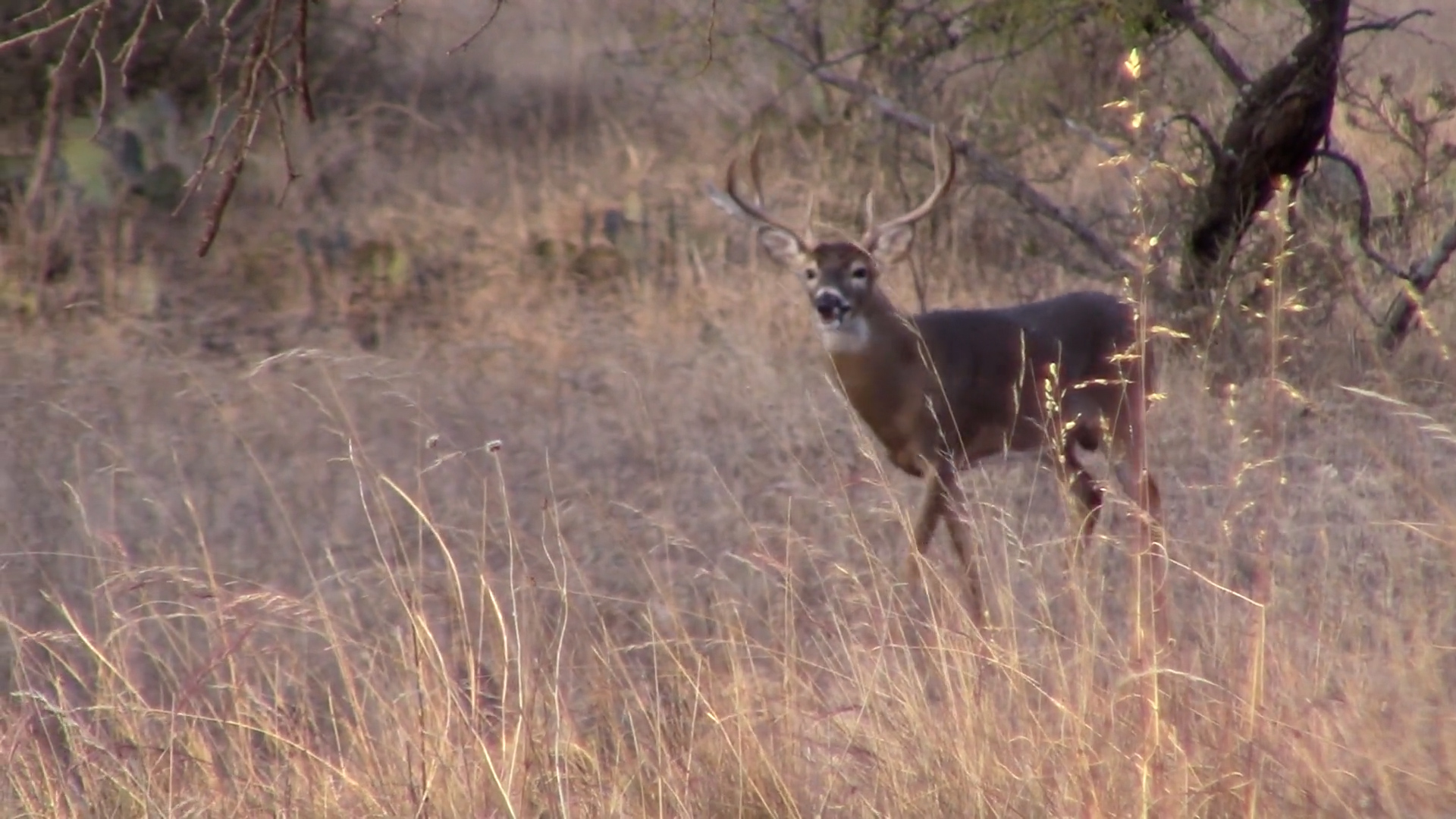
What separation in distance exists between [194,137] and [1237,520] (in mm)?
7253

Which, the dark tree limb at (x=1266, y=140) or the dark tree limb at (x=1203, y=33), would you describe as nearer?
the dark tree limb at (x=1266, y=140)

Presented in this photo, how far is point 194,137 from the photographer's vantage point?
11.1 m


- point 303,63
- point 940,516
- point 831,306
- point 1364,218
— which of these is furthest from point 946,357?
point 303,63

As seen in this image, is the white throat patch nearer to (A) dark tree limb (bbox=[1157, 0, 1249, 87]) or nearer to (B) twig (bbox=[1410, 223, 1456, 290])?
(A) dark tree limb (bbox=[1157, 0, 1249, 87])

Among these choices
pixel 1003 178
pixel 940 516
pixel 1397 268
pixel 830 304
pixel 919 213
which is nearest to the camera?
pixel 940 516

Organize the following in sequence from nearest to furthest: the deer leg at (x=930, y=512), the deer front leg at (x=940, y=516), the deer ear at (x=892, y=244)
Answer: the deer front leg at (x=940, y=516) → the deer leg at (x=930, y=512) → the deer ear at (x=892, y=244)

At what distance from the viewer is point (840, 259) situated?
660 centimetres

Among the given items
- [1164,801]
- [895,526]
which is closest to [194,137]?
[895,526]

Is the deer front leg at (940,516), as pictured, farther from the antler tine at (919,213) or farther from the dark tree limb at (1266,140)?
the dark tree limb at (1266,140)

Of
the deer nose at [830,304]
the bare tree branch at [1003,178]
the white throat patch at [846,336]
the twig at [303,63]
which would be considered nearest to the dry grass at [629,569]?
the white throat patch at [846,336]

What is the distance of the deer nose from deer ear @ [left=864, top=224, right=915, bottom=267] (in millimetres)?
431

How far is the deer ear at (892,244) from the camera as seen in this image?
688 cm

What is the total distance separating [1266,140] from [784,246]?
2.41 metres

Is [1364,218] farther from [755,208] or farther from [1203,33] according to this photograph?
[755,208]
